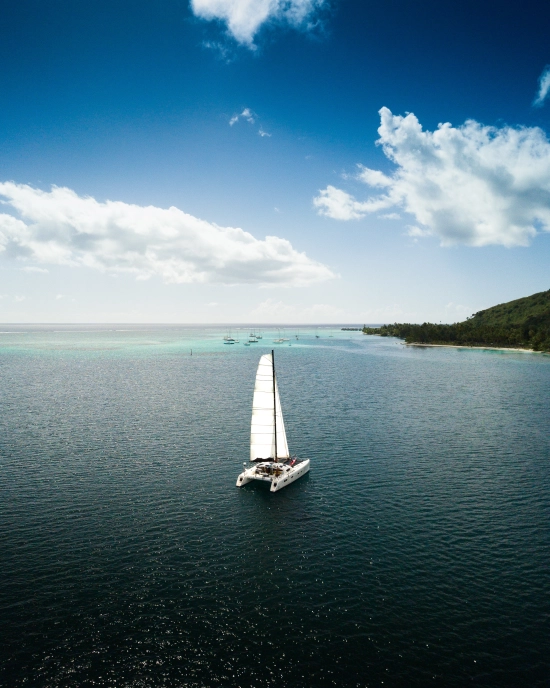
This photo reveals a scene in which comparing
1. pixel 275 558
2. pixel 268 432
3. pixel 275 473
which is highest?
pixel 268 432

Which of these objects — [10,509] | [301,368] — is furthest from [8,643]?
[301,368]

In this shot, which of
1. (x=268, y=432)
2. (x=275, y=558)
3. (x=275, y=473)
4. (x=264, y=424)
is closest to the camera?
(x=275, y=558)

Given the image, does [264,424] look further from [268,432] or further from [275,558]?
[275,558]

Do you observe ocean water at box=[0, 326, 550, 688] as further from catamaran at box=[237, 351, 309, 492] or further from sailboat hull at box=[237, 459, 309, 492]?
catamaran at box=[237, 351, 309, 492]

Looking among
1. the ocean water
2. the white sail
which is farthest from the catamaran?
the ocean water

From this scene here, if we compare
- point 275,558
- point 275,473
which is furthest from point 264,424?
point 275,558

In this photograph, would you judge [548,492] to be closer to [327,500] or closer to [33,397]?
[327,500]
